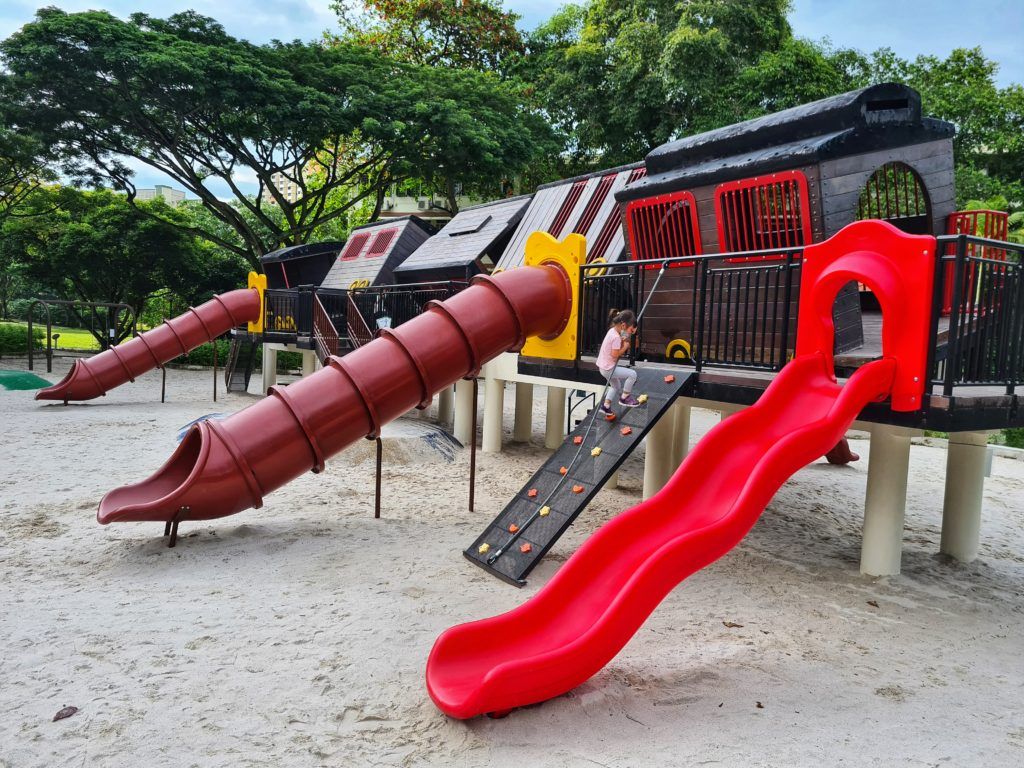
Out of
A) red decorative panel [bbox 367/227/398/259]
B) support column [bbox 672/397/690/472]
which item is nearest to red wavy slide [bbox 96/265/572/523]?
support column [bbox 672/397/690/472]

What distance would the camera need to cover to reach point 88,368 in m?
17.7

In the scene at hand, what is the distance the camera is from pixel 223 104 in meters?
23.1

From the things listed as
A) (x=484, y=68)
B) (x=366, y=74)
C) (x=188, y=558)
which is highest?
(x=484, y=68)

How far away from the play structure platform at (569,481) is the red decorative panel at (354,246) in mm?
16030

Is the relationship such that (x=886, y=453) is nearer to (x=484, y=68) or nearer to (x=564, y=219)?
(x=564, y=219)

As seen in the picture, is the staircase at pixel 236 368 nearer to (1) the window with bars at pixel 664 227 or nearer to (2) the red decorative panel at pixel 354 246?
(2) the red decorative panel at pixel 354 246

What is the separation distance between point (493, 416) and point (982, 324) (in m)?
9.19

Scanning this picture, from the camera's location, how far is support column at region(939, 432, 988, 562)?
792cm

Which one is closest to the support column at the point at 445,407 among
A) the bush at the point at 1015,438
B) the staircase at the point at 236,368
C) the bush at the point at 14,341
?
the staircase at the point at 236,368

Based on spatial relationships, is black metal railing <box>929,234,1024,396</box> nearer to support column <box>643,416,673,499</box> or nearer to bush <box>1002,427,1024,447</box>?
support column <box>643,416,673,499</box>

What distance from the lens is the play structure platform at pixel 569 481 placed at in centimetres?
680

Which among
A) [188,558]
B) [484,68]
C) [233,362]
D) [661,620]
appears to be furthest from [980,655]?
[484,68]

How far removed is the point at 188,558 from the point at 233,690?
3186mm

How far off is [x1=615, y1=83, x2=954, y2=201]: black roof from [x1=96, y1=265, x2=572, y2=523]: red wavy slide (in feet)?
7.46
